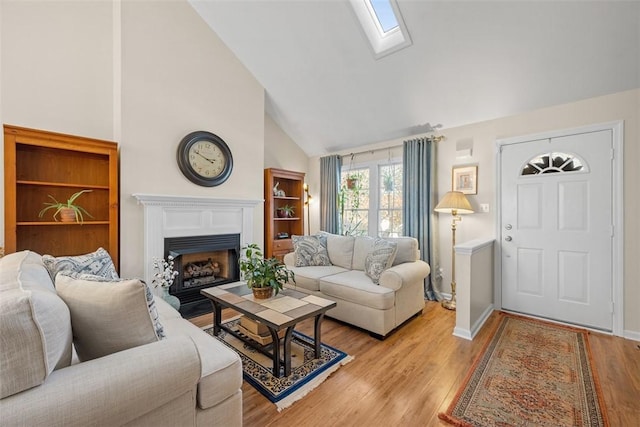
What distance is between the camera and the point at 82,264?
1.91 m

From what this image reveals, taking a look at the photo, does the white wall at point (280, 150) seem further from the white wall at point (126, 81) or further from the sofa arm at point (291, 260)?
the sofa arm at point (291, 260)

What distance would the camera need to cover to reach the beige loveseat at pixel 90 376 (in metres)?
0.81

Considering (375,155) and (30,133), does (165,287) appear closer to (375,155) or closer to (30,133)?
(30,133)

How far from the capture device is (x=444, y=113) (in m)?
3.56

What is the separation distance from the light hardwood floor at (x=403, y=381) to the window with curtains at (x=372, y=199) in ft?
6.25

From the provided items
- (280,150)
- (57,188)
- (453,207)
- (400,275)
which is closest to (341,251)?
(400,275)

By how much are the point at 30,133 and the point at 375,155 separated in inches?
159

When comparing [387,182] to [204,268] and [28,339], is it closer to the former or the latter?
[204,268]

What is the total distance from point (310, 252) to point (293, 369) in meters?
1.70

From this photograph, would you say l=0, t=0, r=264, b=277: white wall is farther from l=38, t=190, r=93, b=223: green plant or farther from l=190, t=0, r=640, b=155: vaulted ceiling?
l=190, t=0, r=640, b=155: vaulted ceiling

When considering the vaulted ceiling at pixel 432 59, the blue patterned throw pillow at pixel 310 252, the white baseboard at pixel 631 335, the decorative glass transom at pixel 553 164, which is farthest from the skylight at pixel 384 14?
the white baseboard at pixel 631 335

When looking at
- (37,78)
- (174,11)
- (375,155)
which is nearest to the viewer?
(37,78)

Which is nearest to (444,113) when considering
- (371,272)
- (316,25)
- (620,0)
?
(620,0)

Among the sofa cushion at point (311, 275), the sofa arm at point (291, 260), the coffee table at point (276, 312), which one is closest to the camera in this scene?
the coffee table at point (276, 312)
